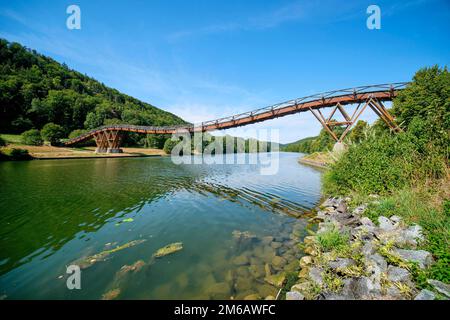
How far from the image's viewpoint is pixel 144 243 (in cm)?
686

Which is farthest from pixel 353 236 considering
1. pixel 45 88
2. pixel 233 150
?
pixel 45 88

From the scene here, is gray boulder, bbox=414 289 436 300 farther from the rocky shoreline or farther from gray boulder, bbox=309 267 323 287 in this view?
gray boulder, bbox=309 267 323 287

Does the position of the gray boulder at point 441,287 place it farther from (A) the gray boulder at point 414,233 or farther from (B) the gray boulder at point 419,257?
(A) the gray boulder at point 414,233

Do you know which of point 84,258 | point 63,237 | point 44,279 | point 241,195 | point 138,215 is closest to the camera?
point 44,279

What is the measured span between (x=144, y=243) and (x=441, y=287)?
7.98 meters

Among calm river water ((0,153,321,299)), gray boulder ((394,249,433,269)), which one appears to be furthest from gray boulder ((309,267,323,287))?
gray boulder ((394,249,433,269))

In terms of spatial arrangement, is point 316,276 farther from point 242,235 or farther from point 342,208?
point 342,208

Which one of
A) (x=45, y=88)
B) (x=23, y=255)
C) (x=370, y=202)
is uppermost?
(x=45, y=88)

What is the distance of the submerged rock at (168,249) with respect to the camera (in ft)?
20.2

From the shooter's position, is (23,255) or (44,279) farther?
(23,255)

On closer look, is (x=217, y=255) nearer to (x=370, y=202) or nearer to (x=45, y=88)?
(x=370, y=202)

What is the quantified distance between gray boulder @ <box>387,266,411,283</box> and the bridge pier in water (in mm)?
59890
